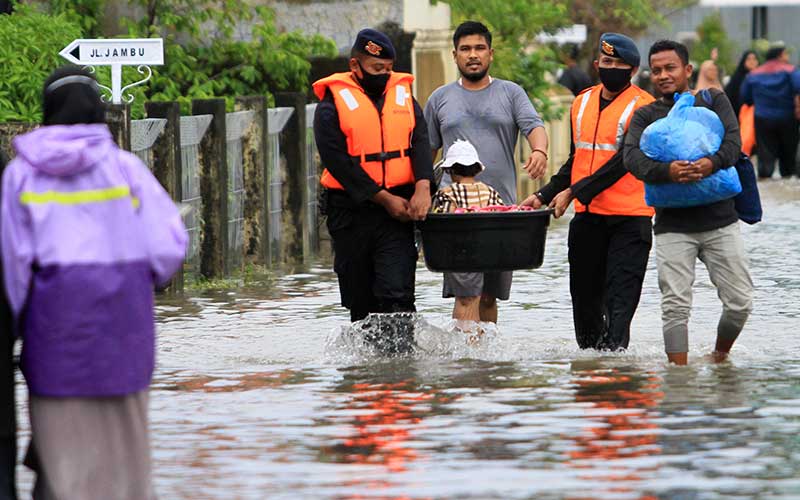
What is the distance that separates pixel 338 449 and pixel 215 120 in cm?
800

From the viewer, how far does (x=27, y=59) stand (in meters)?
15.6

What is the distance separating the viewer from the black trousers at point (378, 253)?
35.9 feet

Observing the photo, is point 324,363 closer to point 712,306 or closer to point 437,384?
point 437,384

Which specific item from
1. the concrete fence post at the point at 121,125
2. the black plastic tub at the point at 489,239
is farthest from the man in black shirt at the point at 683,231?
the concrete fence post at the point at 121,125

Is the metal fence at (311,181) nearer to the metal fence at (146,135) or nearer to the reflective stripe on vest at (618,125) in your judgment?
the metal fence at (146,135)

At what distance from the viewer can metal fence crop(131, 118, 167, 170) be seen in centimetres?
1452

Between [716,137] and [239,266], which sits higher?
[716,137]

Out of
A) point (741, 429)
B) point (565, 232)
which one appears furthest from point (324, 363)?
point (565, 232)

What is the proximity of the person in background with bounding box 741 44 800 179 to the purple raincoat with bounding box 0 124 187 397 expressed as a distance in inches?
900

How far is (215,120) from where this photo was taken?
16062 millimetres

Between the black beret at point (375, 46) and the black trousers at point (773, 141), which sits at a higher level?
the black beret at point (375, 46)

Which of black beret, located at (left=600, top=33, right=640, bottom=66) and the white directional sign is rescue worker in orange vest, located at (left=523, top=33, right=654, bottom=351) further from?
the white directional sign

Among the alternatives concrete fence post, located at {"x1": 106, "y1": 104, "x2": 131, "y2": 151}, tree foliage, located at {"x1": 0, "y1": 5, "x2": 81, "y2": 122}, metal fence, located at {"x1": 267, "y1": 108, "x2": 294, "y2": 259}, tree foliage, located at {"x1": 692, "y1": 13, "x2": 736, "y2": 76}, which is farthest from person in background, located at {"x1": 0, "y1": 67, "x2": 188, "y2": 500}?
tree foliage, located at {"x1": 692, "y1": 13, "x2": 736, "y2": 76}

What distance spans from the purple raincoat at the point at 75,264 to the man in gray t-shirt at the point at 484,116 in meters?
5.00
